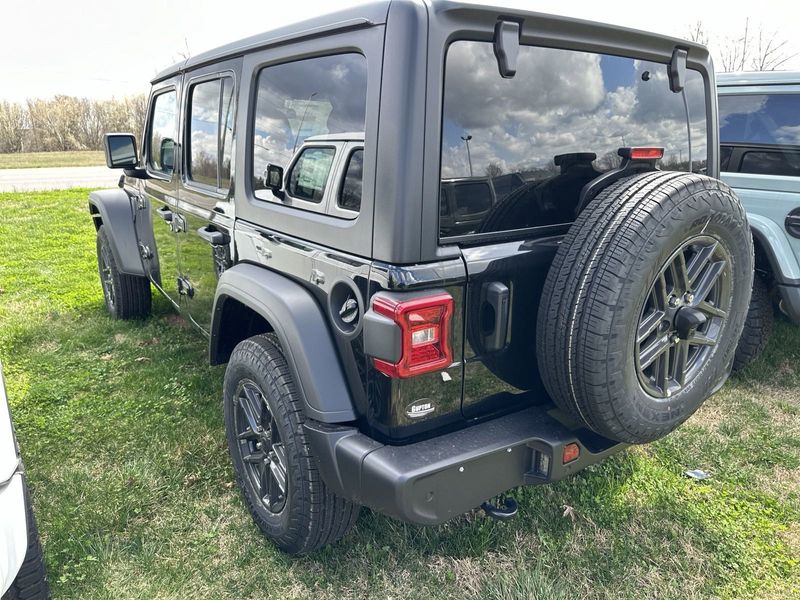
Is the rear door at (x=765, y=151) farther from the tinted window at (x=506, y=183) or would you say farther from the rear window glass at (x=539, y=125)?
the tinted window at (x=506, y=183)

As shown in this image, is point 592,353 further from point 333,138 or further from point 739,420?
point 739,420

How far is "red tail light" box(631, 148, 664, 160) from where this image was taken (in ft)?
7.40

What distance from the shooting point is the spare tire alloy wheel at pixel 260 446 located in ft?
7.97

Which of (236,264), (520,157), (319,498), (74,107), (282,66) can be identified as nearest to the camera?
(520,157)

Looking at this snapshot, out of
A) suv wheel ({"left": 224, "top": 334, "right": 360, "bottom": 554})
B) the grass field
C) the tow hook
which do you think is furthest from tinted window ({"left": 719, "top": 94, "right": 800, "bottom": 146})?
suv wheel ({"left": 224, "top": 334, "right": 360, "bottom": 554})

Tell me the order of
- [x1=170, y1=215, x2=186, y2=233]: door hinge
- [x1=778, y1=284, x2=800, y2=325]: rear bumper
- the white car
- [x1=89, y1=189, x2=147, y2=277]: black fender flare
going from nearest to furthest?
the white car, [x1=170, y1=215, x2=186, y2=233]: door hinge, [x1=778, y1=284, x2=800, y2=325]: rear bumper, [x1=89, y1=189, x2=147, y2=277]: black fender flare

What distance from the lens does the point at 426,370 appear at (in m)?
1.90

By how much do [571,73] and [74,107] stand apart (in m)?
31.0

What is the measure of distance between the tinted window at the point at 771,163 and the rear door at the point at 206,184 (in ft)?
10.9

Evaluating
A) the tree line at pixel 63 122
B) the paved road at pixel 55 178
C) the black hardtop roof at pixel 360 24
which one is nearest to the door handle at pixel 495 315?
the black hardtop roof at pixel 360 24

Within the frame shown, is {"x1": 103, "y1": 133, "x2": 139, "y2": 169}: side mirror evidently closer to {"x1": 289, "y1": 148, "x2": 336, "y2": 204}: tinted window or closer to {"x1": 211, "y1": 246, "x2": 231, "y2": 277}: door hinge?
{"x1": 211, "y1": 246, "x2": 231, "y2": 277}: door hinge

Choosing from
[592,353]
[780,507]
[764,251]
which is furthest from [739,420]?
[592,353]

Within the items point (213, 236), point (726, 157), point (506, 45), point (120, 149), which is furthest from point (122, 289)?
point (726, 157)

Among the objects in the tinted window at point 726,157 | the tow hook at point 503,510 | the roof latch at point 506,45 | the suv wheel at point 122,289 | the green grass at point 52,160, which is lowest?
the tow hook at point 503,510
